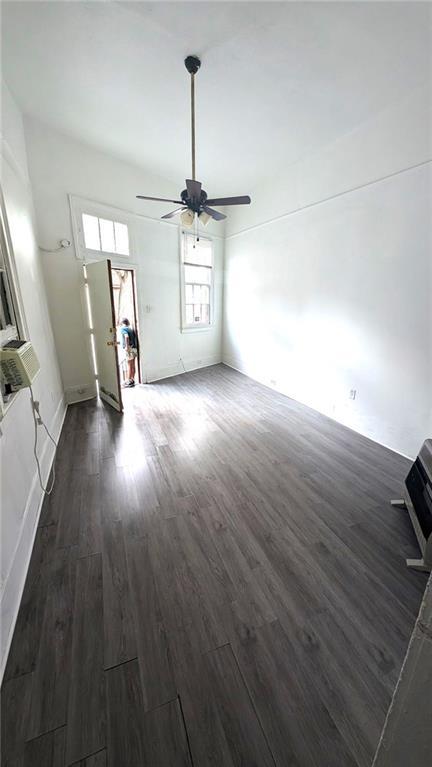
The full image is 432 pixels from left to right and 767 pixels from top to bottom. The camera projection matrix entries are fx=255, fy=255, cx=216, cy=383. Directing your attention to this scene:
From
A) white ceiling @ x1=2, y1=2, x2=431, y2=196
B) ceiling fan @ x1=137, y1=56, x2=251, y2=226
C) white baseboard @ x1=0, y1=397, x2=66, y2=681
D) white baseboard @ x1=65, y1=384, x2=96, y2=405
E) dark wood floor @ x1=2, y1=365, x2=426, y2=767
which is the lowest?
dark wood floor @ x1=2, y1=365, x2=426, y2=767

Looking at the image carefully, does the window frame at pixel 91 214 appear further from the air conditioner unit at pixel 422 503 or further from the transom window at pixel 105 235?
the air conditioner unit at pixel 422 503

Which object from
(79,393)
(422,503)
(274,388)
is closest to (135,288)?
(79,393)

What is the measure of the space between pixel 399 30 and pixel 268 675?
13.4ft

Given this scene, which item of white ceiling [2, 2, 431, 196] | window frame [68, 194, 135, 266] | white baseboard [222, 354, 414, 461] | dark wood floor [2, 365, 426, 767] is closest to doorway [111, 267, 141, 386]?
window frame [68, 194, 135, 266]

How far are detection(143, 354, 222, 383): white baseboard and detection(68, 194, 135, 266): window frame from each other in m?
1.92

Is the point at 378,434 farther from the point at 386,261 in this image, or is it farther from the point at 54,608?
the point at 54,608

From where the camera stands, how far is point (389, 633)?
128cm

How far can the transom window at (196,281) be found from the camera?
487cm

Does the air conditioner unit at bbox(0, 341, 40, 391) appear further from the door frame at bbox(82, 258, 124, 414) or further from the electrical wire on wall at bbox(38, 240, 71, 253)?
the electrical wire on wall at bbox(38, 240, 71, 253)

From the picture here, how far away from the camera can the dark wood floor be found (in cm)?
96

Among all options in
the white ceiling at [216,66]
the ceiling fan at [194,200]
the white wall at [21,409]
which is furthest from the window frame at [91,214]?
the ceiling fan at [194,200]

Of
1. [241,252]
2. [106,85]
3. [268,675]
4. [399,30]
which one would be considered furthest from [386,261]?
[268,675]

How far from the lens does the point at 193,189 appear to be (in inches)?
92.3

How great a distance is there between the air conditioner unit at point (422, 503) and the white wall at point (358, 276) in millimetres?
932
